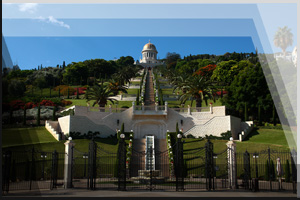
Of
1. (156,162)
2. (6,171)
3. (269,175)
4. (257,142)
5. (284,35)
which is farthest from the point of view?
(257,142)

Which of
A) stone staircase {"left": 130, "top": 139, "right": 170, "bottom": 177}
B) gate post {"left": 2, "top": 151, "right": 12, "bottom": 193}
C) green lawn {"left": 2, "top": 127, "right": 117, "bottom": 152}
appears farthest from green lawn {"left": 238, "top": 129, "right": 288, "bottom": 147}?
gate post {"left": 2, "top": 151, "right": 12, "bottom": 193}

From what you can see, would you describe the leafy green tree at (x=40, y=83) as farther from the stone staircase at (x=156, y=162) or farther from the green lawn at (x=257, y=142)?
the green lawn at (x=257, y=142)

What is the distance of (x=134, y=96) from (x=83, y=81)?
25095 mm

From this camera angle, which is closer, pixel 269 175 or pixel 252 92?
pixel 269 175

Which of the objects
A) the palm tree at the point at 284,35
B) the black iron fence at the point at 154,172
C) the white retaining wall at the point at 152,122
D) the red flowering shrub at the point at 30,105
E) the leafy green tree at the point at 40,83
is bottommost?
the black iron fence at the point at 154,172

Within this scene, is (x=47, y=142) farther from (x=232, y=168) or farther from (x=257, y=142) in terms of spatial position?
(x=257, y=142)

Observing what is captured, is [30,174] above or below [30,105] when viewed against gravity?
below

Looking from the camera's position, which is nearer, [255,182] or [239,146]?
[255,182]

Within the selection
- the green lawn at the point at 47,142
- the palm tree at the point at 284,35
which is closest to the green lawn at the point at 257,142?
the green lawn at the point at 47,142

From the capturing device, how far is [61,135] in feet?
100

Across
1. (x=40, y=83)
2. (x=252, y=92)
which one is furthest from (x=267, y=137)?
(x=40, y=83)

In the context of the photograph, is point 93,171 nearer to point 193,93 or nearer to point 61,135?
point 61,135

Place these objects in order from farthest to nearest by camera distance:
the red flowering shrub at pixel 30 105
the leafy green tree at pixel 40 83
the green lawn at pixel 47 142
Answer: the leafy green tree at pixel 40 83, the red flowering shrub at pixel 30 105, the green lawn at pixel 47 142

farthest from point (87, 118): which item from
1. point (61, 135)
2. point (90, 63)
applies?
point (90, 63)
